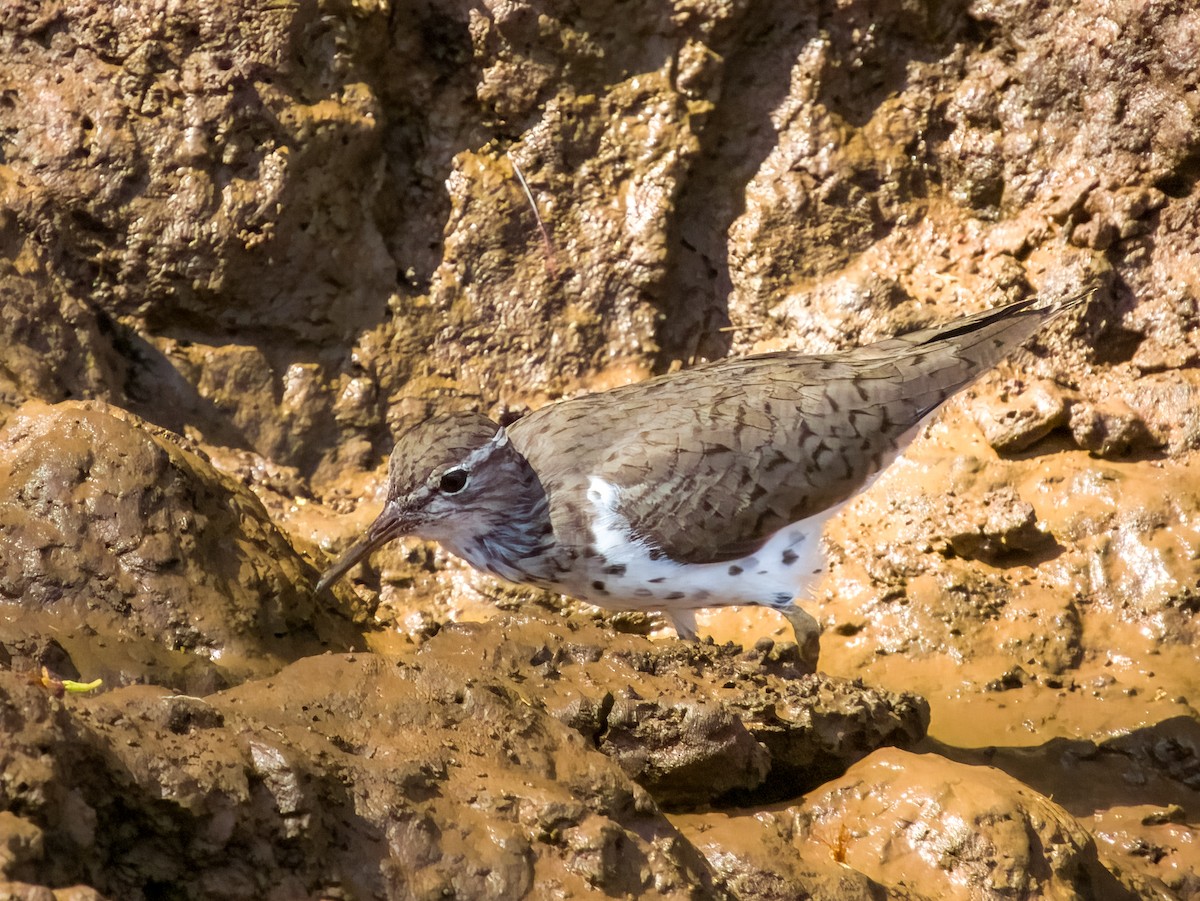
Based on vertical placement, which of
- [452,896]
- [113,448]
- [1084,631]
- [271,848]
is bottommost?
[1084,631]

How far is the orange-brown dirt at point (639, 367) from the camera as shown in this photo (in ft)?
15.4

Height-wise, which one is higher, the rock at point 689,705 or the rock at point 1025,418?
the rock at point 1025,418

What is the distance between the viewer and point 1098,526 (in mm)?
7422

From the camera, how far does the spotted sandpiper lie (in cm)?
597

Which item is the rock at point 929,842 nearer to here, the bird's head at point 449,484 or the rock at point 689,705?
the rock at point 689,705

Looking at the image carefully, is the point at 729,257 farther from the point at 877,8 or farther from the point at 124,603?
the point at 124,603

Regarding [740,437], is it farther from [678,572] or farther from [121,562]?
[121,562]

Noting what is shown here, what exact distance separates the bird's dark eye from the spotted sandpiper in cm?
1

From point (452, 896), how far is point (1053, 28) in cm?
724

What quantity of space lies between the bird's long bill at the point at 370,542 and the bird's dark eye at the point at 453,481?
10.3 inches

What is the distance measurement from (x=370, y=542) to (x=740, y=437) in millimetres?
1932

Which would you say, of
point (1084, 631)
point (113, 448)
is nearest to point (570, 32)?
point (113, 448)

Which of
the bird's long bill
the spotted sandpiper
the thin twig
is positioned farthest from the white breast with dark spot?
the thin twig

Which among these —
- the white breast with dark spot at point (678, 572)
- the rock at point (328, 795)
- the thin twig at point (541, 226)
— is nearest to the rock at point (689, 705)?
the rock at point (328, 795)
